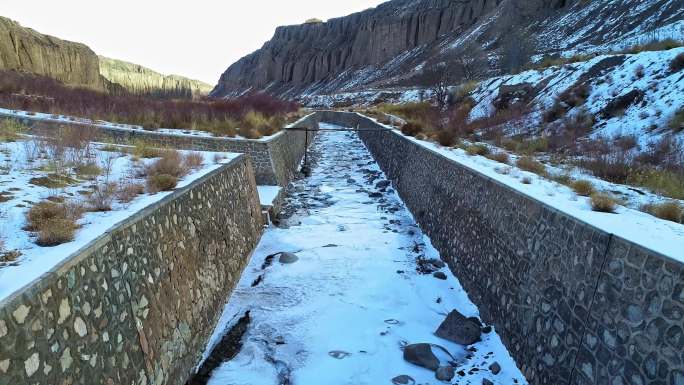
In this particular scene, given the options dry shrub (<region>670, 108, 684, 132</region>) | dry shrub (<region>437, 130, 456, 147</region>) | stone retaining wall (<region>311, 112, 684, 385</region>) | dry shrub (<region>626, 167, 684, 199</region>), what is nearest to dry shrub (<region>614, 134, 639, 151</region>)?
dry shrub (<region>670, 108, 684, 132</region>)

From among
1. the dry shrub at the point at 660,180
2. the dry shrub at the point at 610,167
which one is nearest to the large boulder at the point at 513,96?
the dry shrub at the point at 610,167

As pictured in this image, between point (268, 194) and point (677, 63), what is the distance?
39.4ft

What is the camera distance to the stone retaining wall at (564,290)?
3156 mm

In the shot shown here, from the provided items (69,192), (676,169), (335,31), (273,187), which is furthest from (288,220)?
(335,31)

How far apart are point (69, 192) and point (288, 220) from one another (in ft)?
20.1

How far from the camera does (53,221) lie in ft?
12.9

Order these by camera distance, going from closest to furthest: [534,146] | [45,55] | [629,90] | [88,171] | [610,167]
Answer: [88,171]
[610,167]
[534,146]
[629,90]
[45,55]

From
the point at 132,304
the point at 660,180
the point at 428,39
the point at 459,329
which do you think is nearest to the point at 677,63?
the point at 660,180

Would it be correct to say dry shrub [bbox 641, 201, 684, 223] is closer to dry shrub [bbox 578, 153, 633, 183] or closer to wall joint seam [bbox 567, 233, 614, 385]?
wall joint seam [bbox 567, 233, 614, 385]

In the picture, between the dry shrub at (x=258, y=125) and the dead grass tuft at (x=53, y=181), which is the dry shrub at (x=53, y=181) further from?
the dry shrub at (x=258, y=125)

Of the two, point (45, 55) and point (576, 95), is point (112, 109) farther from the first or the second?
point (45, 55)

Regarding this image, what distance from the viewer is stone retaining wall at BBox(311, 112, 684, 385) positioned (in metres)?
3.16

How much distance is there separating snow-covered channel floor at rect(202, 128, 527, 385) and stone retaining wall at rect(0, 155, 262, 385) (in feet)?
2.11

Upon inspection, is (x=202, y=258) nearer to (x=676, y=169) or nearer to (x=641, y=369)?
(x=641, y=369)
